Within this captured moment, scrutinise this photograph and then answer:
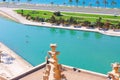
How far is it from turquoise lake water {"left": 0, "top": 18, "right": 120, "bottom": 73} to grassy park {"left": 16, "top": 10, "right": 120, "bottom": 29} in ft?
20.3

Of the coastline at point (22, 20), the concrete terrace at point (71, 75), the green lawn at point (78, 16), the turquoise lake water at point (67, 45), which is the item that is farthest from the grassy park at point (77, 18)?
the concrete terrace at point (71, 75)

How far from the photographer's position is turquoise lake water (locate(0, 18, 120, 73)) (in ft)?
182

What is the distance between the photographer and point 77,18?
326 ft

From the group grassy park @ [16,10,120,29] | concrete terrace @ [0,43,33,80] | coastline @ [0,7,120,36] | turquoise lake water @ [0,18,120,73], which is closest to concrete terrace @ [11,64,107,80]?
concrete terrace @ [0,43,33,80]

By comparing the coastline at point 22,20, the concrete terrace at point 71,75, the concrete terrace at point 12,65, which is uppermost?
the concrete terrace at point 71,75

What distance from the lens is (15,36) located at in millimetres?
80625

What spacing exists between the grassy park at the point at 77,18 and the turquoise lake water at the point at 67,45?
620 cm

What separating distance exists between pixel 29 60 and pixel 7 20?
54711mm

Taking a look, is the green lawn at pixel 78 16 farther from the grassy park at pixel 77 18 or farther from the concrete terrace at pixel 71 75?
the concrete terrace at pixel 71 75

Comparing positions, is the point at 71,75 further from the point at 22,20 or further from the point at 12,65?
the point at 22,20

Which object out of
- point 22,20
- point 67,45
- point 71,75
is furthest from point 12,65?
point 22,20

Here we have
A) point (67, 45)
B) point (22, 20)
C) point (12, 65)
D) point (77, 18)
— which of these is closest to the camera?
point (12, 65)

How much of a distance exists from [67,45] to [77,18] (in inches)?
1263

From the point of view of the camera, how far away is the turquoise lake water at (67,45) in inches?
2186
